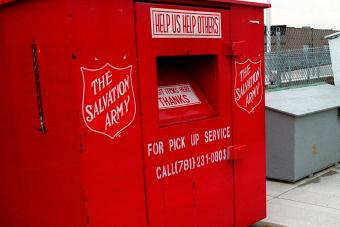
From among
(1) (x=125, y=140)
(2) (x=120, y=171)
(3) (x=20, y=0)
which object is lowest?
(2) (x=120, y=171)

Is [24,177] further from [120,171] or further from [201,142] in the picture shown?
[201,142]

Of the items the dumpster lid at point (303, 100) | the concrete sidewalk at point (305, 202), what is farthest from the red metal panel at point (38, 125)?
the dumpster lid at point (303, 100)

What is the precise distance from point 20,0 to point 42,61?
0.40 meters

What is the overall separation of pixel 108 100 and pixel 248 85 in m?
1.37

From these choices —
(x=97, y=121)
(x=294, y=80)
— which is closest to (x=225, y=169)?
(x=97, y=121)

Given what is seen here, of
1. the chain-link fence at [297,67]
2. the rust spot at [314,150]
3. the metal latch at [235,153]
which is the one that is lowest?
the rust spot at [314,150]

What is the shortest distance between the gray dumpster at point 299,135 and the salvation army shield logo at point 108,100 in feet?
8.87

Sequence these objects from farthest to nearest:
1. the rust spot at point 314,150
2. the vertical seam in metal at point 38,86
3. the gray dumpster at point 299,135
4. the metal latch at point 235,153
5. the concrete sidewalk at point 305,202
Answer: the rust spot at point 314,150 < the gray dumpster at point 299,135 < the concrete sidewalk at point 305,202 < the metal latch at point 235,153 < the vertical seam in metal at point 38,86

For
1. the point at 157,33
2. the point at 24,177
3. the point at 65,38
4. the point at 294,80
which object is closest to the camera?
the point at 65,38

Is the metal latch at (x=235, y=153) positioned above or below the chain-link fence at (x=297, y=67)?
below

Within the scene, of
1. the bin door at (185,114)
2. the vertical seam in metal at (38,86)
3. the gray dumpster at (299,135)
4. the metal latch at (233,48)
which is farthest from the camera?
the gray dumpster at (299,135)

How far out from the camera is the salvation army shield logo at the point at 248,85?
133 inches

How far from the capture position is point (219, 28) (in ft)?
10.5

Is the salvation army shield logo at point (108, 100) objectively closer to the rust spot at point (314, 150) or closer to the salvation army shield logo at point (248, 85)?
the salvation army shield logo at point (248, 85)
